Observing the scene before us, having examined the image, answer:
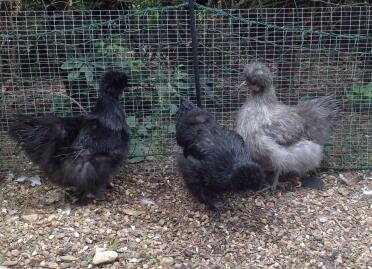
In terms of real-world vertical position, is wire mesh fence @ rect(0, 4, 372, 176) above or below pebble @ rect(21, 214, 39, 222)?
above

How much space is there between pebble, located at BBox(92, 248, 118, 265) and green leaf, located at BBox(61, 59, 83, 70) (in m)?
2.15

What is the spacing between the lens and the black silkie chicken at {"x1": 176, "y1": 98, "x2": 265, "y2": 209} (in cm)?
392

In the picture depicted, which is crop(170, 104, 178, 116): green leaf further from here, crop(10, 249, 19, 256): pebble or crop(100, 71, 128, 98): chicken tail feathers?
crop(10, 249, 19, 256): pebble

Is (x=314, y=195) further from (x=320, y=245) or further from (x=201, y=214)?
(x=201, y=214)

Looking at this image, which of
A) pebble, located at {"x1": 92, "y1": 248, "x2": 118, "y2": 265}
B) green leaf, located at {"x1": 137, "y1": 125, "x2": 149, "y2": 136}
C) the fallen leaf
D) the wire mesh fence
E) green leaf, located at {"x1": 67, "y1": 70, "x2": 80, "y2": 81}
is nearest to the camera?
pebble, located at {"x1": 92, "y1": 248, "x2": 118, "y2": 265}

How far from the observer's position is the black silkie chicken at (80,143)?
4316mm

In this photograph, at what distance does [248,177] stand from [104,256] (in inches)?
53.0

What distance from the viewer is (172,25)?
16.4 feet

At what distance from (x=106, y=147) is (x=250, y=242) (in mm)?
1600

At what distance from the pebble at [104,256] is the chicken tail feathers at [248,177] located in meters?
1.18

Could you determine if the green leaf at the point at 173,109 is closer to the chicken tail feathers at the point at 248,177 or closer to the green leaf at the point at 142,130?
the green leaf at the point at 142,130

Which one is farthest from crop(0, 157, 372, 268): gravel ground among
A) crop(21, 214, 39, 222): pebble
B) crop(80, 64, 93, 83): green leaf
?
crop(80, 64, 93, 83): green leaf

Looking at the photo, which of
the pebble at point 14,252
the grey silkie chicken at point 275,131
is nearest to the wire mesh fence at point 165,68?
the grey silkie chicken at point 275,131

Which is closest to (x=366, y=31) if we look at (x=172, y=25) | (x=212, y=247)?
(x=172, y=25)
